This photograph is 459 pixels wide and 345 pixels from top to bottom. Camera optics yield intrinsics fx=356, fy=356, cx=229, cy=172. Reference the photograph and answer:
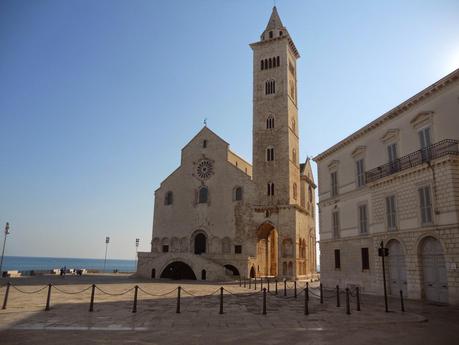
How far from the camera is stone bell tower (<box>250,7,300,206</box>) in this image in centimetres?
4506

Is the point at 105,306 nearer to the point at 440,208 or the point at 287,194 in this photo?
the point at 440,208

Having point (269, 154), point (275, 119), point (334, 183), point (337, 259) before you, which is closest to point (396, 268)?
point (337, 259)

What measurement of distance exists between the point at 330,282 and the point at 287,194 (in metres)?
17.5

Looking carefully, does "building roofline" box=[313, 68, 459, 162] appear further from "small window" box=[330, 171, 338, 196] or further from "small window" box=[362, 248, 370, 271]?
"small window" box=[362, 248, 370, 271]

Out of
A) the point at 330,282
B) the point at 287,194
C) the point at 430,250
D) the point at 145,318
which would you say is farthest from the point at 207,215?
the point at 145,318

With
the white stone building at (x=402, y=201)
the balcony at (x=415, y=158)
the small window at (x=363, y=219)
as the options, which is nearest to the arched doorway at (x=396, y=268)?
the white stone building at (x=402, y=201)

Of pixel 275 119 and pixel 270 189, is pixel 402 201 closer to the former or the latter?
pixel 270 189

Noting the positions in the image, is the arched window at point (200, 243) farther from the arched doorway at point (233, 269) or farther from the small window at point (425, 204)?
the small window at point (425, 204)

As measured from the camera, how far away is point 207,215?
4622 cm

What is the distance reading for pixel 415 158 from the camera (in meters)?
19.7

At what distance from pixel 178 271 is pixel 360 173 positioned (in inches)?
1014

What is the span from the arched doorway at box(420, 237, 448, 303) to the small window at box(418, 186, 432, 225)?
102 centimetres

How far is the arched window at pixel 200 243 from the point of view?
151 feet

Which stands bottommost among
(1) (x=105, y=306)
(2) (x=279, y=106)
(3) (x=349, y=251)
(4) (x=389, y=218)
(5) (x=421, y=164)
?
(1) (x=105, y=306)
